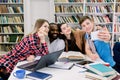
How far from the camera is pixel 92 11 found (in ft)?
17.7

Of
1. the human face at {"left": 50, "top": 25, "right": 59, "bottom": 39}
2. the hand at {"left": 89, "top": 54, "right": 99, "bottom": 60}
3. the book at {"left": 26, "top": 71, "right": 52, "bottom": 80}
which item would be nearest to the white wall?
the human face at {"left": 50, "top": 25, "right": 59, "bottom": 39}

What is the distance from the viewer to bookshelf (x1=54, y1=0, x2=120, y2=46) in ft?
17.6

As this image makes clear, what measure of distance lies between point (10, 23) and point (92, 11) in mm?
2396

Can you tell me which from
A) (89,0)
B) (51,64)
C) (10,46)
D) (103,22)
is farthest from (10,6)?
(51,64)

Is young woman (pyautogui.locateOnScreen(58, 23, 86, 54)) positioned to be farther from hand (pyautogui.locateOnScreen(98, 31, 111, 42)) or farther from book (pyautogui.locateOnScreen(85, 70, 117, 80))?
book (pyautogui.locateOnScreen(85, 70, 117, 80))

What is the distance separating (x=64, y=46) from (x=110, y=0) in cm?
307

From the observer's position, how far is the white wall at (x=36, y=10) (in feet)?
17.9

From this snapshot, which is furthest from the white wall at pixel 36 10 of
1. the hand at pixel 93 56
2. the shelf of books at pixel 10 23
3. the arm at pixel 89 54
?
the hand at pixel 93 56

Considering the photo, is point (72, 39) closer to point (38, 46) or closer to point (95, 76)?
point (38, 46)

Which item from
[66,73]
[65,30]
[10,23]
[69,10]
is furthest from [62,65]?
[10,23]

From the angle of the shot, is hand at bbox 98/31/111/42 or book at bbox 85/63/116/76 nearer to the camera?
book at bbox 85/63/116/76

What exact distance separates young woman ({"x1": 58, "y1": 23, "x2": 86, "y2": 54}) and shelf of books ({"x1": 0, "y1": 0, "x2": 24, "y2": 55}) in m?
2.79

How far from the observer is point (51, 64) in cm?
220

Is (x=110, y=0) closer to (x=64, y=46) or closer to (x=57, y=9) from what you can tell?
(x=57, y=9)
